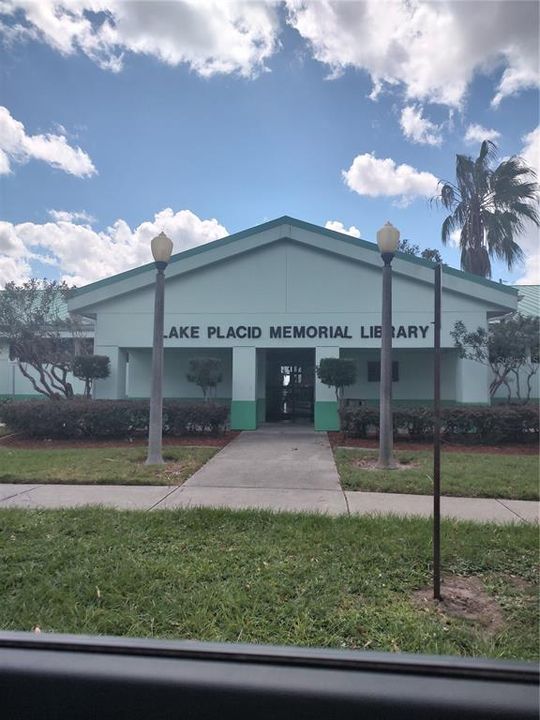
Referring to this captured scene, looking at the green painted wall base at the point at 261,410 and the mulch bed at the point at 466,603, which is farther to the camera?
the green painted wall base at the point at 261,410

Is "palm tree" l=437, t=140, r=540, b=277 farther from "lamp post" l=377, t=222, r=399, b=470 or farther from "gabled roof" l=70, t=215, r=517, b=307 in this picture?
"lamp post" l=377, t=222, r=399, b=470

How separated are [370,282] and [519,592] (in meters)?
11.0

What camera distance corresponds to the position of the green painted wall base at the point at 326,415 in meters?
13.8

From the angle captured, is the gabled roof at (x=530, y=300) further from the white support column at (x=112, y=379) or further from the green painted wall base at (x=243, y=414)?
the white support column at (x=112, y=379)

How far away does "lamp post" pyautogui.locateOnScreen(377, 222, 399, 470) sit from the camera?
27.7ft

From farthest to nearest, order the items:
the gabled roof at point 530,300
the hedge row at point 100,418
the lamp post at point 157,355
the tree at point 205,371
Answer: the gabled roof at point 530,300 → the tree at point 205,371 → the hedge row at point 100,418 → the lamp post at point 157,355

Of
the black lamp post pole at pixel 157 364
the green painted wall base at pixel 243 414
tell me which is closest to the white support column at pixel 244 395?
the green painted wall base at pixel 243 414

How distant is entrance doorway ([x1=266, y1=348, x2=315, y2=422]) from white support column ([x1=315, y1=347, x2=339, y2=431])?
3073mm

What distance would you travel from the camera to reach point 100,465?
8422mm

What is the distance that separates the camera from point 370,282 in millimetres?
13906

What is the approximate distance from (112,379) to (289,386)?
20.0ft

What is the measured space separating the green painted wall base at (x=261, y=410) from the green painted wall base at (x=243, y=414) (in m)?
1.93

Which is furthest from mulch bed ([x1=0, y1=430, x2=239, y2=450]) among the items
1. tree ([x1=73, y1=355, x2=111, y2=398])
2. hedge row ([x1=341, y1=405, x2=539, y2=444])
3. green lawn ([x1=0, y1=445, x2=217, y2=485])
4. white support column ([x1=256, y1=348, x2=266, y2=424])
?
white support column ([x1=256, y1=348, x2=266, y2=424])

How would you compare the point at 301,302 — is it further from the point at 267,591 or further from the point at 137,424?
the point at 267,591
